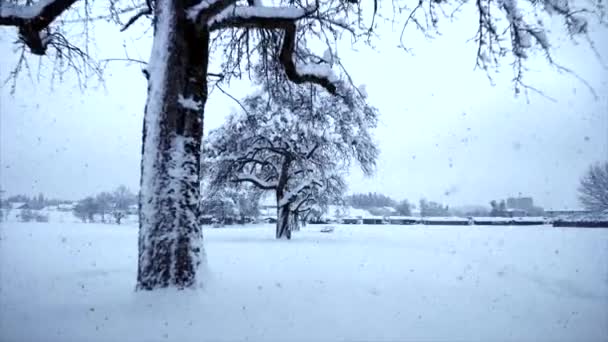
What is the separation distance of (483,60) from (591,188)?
1475 cm

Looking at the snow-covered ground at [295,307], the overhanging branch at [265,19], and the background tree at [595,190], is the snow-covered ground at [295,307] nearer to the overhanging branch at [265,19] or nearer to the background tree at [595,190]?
the overhanging branch at [265,19]

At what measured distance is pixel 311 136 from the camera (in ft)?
57.6

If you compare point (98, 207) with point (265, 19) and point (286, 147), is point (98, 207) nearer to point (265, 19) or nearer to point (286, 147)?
point (286, 147)

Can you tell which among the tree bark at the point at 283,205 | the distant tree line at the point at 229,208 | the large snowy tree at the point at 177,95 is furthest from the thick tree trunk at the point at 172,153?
the distant tree line at the point at 229,208

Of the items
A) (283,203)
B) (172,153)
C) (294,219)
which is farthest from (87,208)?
(172,153)

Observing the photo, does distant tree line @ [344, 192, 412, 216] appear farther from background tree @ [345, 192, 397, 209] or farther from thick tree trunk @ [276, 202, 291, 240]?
thick tree trunk @ [276, 202, 291, 240]

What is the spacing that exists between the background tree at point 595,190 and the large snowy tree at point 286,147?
978cm

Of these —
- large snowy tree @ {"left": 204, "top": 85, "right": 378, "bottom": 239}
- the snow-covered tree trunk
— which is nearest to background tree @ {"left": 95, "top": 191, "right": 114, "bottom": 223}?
the snow-covered tree trunk

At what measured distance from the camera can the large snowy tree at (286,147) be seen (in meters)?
17.5

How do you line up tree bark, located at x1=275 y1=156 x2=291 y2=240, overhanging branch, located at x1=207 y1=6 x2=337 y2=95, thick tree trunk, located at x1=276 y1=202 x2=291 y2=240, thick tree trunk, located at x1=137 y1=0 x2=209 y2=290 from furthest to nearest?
1. thick tree trunk, located at x1=276 y1=202 x2=291 y2=240
2. tree bark, located at x1=275 y1=156 x2=291 y2=240
3. overhanging branch, located at x1=207 y1=6 x2=337 y2=95
4. thick tree trunk, located at x1=137 y1=0 x2=209 y2=290

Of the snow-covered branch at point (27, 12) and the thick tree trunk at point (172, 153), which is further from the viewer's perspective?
the snow-covered branch at point (27, 12)

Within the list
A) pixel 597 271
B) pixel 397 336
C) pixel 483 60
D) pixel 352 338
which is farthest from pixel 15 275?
pixel 597 271

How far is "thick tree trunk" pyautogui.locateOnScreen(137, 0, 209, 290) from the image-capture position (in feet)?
13.0

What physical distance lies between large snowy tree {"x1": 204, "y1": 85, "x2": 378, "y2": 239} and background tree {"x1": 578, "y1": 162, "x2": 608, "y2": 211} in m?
9.78
